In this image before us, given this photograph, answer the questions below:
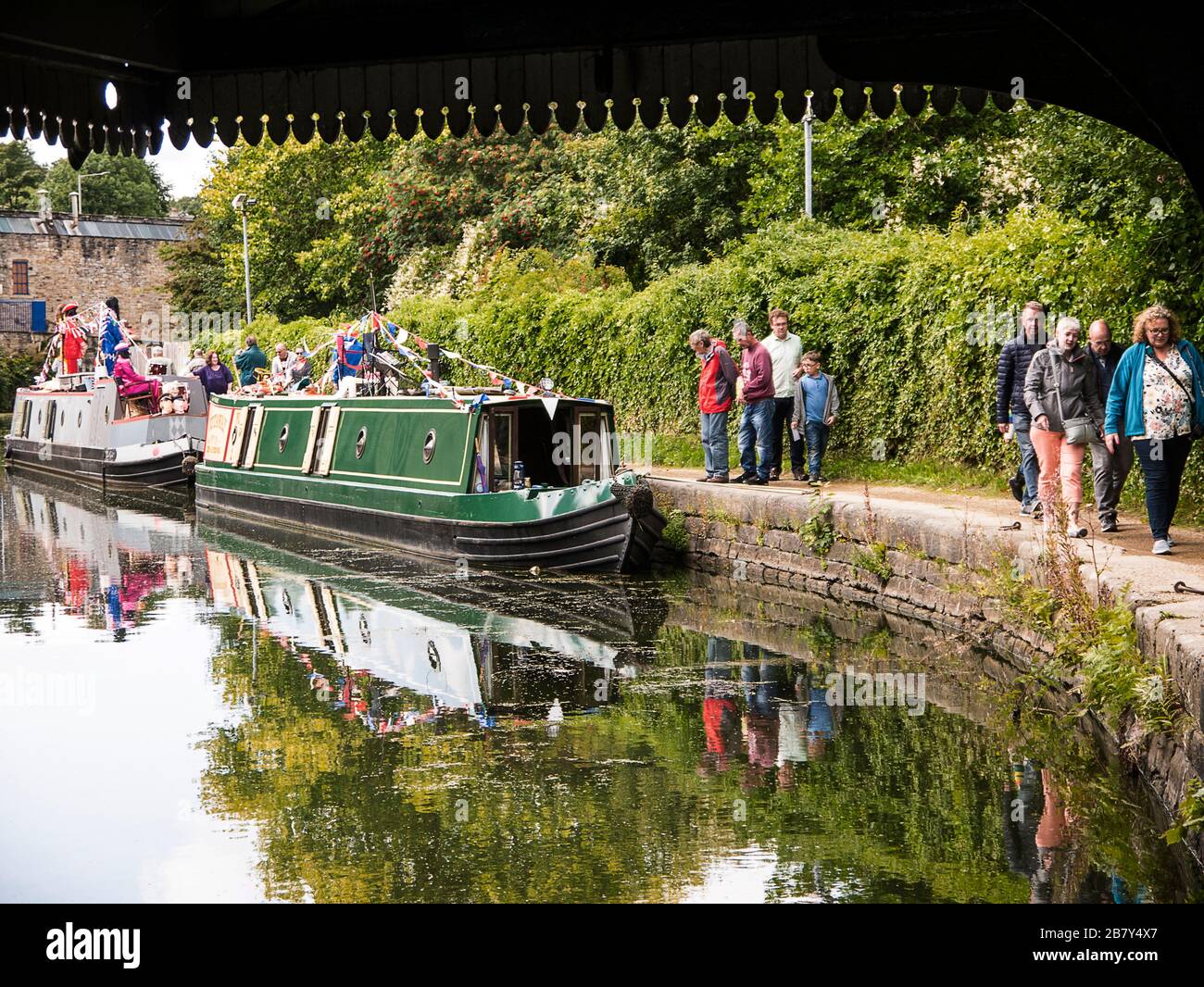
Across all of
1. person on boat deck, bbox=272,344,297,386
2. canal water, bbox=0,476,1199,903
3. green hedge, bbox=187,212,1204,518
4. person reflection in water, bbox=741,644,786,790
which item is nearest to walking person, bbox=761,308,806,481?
green hedge, bbox=187,212,1204,518

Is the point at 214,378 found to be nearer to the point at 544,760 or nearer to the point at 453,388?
the point at 453,388

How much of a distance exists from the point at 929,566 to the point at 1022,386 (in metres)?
1.48

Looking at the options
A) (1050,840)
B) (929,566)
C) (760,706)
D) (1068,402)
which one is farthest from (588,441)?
(1050,840)

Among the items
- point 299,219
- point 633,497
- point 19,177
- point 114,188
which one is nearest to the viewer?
point 633,497

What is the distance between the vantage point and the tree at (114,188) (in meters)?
71.7

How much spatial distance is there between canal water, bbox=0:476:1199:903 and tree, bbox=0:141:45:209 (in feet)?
199

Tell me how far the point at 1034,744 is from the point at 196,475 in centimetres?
1616

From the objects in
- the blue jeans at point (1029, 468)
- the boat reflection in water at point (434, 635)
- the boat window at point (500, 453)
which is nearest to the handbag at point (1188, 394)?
the blue jeans at point (1029, 468)

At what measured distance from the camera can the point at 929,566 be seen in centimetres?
1088

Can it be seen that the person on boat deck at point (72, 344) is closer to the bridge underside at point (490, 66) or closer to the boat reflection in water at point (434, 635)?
the boat reflection in water at point (434, 635)

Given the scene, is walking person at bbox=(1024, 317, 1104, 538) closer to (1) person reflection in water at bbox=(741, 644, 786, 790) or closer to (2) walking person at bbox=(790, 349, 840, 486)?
(1) person reflection in water at bbox=(741, 644, 786, 790)

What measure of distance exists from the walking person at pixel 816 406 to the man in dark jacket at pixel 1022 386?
3022 millimetres
